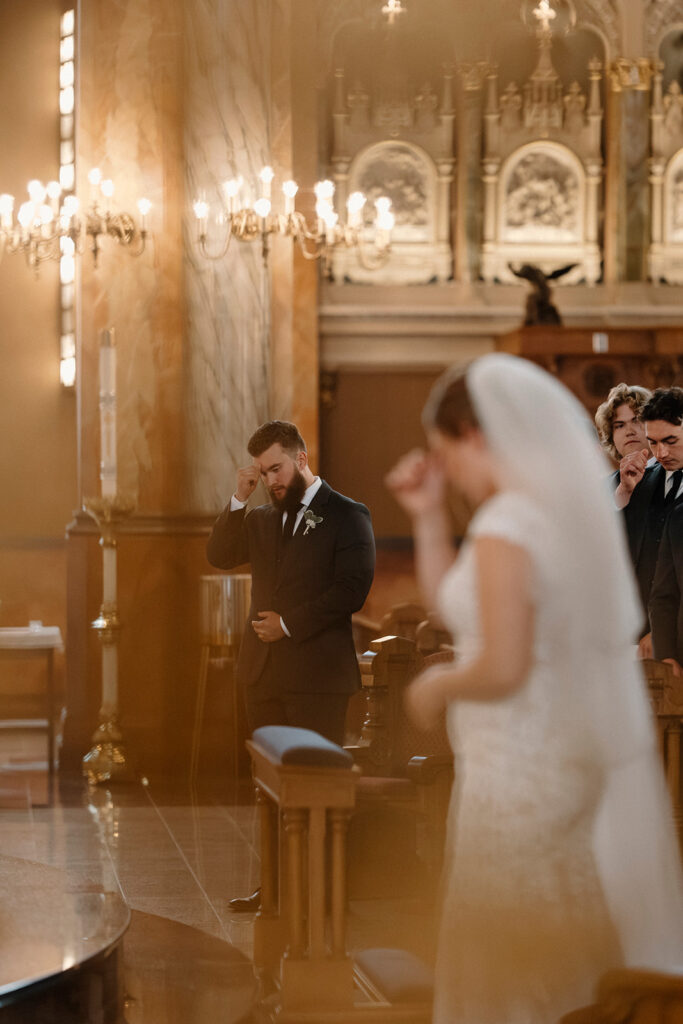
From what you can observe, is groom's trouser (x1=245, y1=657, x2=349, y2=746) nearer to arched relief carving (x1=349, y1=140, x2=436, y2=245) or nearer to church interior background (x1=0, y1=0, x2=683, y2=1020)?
church interior background (x1=0, y1=0, x2=683, y2=1020)

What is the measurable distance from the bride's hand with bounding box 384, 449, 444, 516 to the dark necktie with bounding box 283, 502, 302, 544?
2.20 metres

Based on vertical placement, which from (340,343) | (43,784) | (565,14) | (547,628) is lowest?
(43,784)

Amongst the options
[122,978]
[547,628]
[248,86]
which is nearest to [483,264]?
[248,86]

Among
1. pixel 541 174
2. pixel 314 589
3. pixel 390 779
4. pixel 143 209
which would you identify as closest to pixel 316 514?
pixel 314 589

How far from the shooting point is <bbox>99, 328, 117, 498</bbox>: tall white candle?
766cm

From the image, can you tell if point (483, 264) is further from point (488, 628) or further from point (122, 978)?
point (488, 628)

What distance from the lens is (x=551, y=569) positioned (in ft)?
8.68

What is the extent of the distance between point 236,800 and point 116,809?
2.17 ft

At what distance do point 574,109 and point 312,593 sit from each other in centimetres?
760

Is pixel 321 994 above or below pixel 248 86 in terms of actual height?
below

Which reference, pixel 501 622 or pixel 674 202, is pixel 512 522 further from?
pixel 674 202

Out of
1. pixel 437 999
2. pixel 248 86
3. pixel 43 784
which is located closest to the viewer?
pixel 437 999

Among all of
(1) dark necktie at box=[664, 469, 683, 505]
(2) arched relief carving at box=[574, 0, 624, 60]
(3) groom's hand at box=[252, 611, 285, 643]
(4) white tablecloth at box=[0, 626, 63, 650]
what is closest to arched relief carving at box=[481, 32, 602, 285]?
(2) arched relief carving at box=[574, 0, 624, 60]

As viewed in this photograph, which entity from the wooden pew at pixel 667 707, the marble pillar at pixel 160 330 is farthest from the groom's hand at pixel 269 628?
the marble pillar at pixel 160 330
